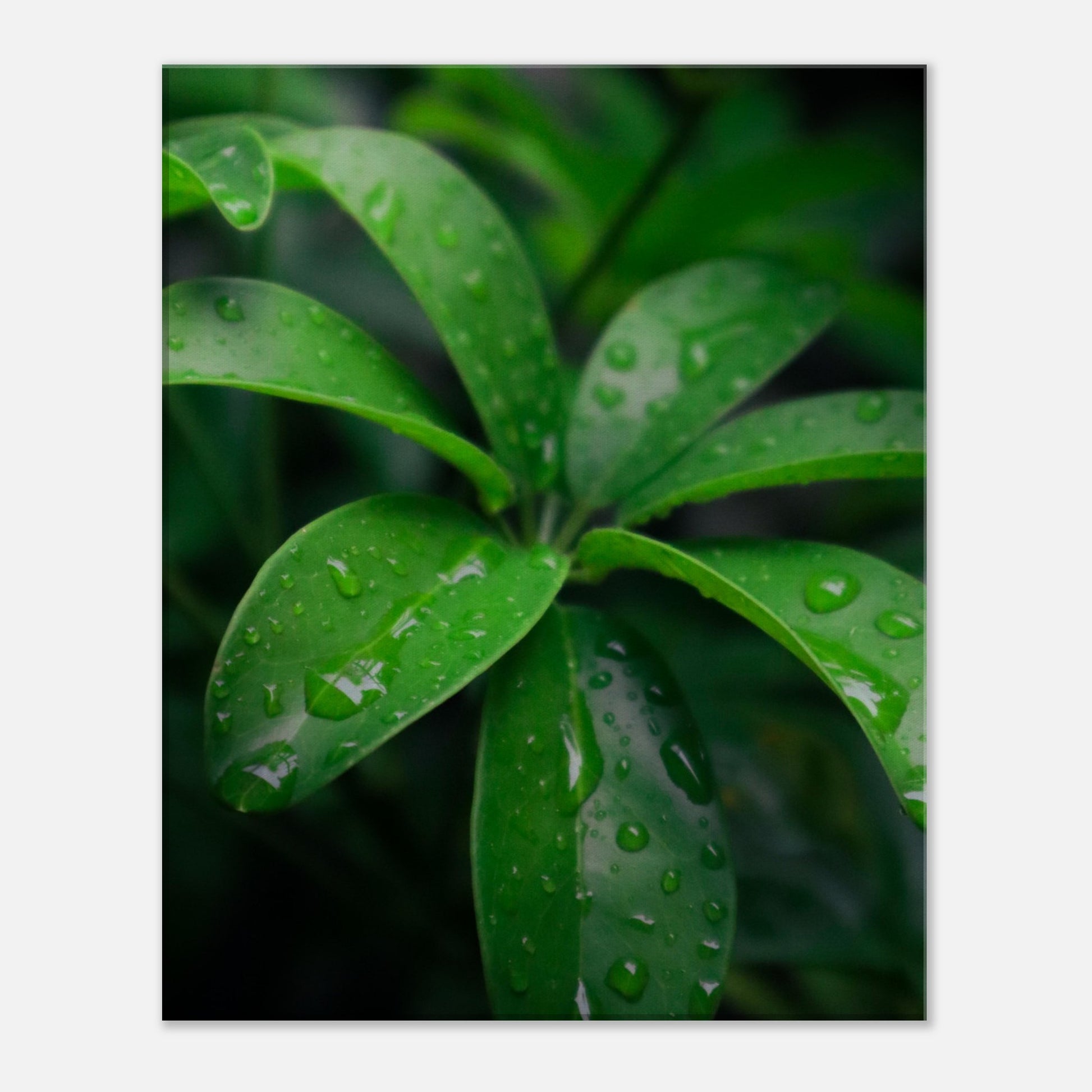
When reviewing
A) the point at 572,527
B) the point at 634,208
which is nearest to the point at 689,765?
the point at 572,527

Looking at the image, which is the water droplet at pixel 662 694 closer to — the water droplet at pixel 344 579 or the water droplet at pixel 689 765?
the water droplet at pixel 689 765

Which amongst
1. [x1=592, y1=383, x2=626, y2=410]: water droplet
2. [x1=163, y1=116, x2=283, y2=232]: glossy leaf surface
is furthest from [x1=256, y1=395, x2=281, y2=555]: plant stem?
[x1=592, y1=383, x2=626, y2=410]: water droplet

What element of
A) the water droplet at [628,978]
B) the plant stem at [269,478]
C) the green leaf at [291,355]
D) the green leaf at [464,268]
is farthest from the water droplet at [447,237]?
the water droplet at [628,978]

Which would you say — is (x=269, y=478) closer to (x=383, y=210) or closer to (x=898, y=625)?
(x=383, y=210)

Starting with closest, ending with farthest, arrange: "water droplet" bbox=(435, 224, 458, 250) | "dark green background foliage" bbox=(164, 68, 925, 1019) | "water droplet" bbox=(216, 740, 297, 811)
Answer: "water droplet" bbox=(216, 740, 297, 811)
"water droplet" bbox=(435, 224, 458, 250)
"dark green background foliage" bbox=(164, 68, 925, 1019)

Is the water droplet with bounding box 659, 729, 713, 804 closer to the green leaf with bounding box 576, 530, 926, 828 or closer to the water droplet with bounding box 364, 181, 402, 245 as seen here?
the green leaf with bounding box 576, 530, 926, 828
